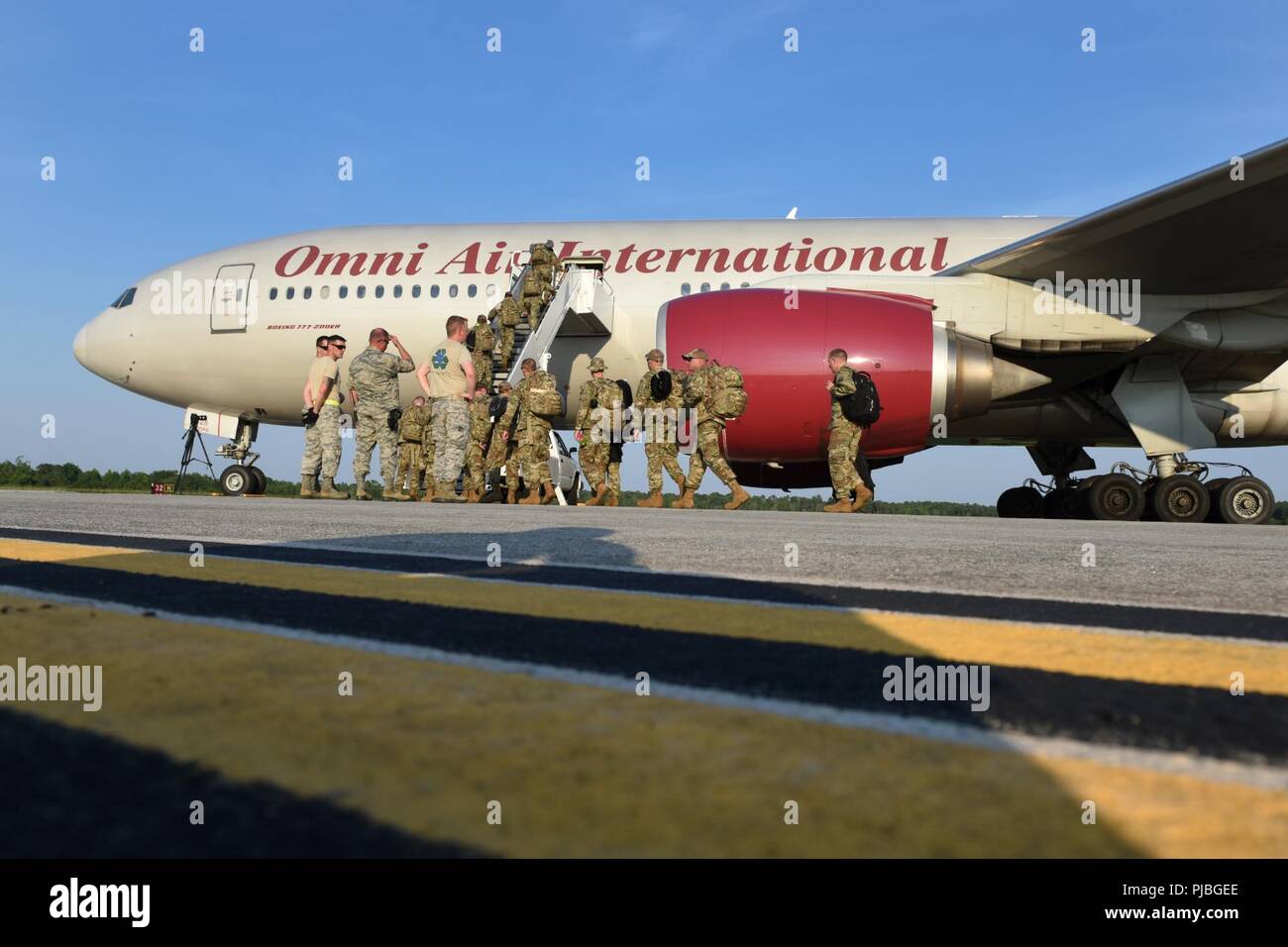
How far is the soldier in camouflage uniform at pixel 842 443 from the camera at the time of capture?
858cm

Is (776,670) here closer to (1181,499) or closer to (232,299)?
(1181,499)

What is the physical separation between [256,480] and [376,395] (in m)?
4.06

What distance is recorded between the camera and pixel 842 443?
28.9 feet

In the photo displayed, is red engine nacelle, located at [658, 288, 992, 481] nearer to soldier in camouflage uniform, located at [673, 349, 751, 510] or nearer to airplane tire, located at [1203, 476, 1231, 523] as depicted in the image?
soldier in camouflage uniform, located at [673, 349, 751, 510]

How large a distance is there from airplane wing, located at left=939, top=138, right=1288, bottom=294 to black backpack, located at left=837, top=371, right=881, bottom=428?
2096 mm

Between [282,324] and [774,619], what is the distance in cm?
1238

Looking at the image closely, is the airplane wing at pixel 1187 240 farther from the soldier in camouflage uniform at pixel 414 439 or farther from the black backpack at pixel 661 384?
the soldier in camouflage uniform at pixel 414 439

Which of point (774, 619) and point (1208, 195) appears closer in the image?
point (774, 619)

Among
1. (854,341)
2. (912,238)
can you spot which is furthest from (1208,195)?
(912,238)

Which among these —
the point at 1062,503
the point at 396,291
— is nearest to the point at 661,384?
the point at 396,291

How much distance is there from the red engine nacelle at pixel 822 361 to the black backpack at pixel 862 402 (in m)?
0.37

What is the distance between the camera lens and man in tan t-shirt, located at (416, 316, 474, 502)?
10102mm

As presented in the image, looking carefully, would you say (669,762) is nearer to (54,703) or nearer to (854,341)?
(54,703)
